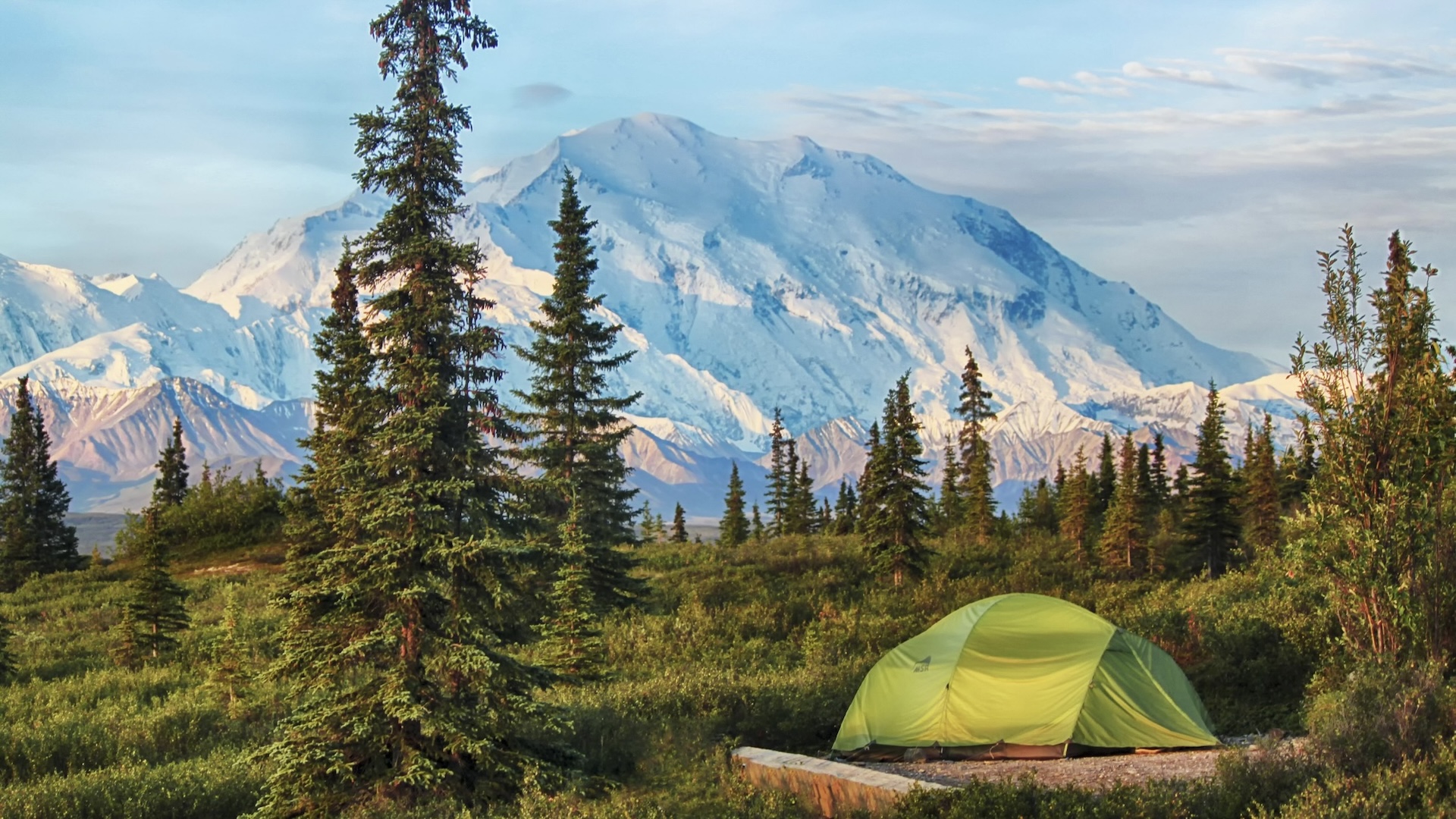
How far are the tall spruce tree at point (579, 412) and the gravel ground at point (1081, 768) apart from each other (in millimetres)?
16996

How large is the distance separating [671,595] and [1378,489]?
24688 mm

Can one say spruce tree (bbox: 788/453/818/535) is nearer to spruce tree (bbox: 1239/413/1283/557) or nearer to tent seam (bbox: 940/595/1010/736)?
spruce tree (bbox: 1239/413/1283/557)

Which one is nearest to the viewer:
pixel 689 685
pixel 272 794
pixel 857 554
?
pixel 272 794

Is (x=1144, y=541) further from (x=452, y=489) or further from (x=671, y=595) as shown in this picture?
(x=452, y=489)

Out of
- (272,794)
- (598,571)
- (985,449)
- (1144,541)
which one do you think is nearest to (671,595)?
(598,571)

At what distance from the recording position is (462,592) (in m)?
16.2

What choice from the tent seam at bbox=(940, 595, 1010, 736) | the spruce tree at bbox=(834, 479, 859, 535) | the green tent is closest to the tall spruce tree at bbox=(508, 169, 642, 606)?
the green tent

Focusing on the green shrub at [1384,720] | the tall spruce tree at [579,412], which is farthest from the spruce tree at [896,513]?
the green shrub at [1384,720]

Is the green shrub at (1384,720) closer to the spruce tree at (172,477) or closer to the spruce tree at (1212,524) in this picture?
the spruce tree at (1212,524)

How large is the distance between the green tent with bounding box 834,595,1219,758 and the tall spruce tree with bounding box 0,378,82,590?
56494mm

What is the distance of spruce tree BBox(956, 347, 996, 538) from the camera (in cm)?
5872

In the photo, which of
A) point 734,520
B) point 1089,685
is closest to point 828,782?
point 1089,685

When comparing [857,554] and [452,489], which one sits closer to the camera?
[452,489]

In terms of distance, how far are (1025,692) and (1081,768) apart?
253 cm
